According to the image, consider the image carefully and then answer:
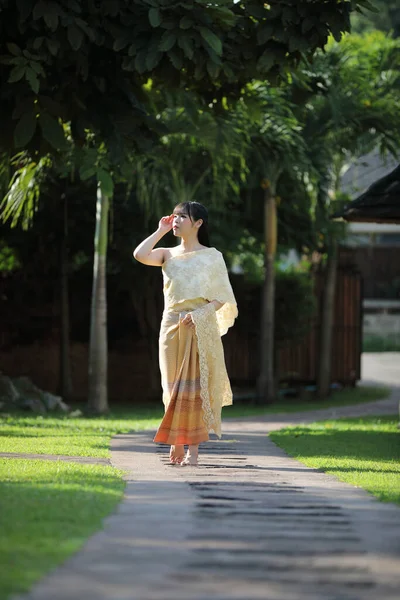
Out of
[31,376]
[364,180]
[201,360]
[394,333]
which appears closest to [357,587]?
[201,360]

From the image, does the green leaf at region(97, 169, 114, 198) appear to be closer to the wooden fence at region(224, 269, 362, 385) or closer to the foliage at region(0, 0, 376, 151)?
the foliage at region(0, 0, 376, 151)

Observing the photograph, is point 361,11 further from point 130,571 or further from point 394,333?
point 394,333

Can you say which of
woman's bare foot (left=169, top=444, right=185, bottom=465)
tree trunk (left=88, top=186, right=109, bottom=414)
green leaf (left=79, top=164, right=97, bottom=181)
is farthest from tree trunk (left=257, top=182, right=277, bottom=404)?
woman's bare foot (left=169, top=444, right=185, bottom=465)

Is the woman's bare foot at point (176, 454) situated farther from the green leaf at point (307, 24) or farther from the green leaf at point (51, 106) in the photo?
the green leaf at point (307, 24)

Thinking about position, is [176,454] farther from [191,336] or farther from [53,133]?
[53,133]

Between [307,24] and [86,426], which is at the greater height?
[307,24]

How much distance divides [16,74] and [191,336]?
2.58 m

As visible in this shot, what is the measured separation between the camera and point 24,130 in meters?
9.23

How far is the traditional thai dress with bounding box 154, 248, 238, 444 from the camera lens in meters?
8.53

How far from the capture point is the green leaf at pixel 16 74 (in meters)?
9.15

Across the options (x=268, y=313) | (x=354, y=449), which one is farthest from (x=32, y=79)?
(x=268, y=313)

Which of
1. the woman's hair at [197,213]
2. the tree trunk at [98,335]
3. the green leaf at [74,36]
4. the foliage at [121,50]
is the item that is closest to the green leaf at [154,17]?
the foliage at [121,50]

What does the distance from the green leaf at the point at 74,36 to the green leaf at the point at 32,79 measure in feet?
1.26

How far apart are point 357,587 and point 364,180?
28.4m
